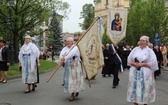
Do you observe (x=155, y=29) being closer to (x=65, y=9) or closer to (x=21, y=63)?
(x=65, y=9)

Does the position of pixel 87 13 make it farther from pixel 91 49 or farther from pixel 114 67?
pixel 91 49

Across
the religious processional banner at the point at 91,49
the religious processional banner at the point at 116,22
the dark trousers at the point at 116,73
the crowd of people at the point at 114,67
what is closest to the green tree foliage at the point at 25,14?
the religious processional banner at the point at 116,22

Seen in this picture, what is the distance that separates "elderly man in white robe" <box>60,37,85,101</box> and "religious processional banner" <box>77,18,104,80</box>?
0.22 metres

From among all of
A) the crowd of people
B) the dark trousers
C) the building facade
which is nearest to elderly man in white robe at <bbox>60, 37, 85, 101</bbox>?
the crowd of people

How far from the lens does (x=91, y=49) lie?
880 centimetres

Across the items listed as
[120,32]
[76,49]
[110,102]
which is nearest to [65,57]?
[76,49]

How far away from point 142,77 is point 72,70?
92.0 inches

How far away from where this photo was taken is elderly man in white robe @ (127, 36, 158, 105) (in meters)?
6.99

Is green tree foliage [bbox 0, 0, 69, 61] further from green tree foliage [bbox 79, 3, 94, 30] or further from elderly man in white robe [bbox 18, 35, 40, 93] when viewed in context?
green tree foliage [bbox 79, 3, 94, 30]

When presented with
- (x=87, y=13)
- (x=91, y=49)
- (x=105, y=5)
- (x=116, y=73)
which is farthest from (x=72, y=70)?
(x=87, y=13)

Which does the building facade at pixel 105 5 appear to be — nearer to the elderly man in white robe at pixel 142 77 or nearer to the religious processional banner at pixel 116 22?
the religious processional banner at pixel 116 22

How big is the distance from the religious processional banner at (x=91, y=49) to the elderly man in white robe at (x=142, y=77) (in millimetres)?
1775

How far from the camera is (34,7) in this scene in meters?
26.6

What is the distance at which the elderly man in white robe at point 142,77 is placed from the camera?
275 inches
